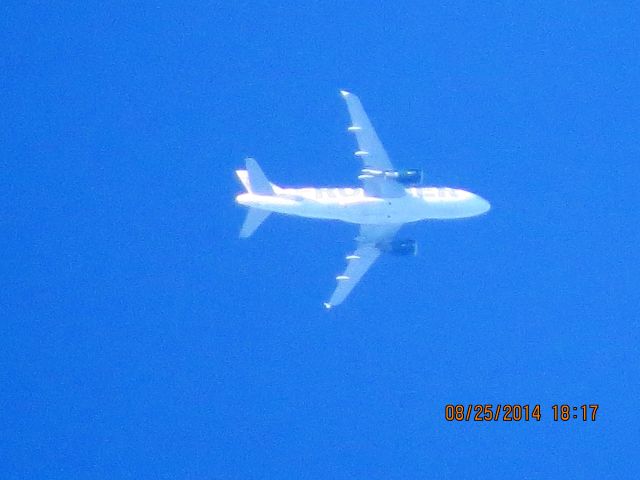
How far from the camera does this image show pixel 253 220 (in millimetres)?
45594

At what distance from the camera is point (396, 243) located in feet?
159

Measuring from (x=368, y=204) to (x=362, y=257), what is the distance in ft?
15.8

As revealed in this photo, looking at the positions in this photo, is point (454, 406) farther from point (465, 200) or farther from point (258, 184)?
point (258, 184)

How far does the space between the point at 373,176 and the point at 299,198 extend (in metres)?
3.68

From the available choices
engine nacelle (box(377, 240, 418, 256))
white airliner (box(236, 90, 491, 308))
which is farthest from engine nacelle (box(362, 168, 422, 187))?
engine nacelle (box(377, 240, 418, 256))

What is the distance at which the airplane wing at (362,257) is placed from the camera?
161 feet

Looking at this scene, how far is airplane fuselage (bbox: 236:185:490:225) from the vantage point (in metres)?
44.6

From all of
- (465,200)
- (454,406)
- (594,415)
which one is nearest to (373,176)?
(465,200)

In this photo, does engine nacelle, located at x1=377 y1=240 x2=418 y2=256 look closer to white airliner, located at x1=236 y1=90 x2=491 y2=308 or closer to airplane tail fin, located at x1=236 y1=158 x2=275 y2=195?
white airliner, located at x1=236 y1=90 x2=491 y2=308

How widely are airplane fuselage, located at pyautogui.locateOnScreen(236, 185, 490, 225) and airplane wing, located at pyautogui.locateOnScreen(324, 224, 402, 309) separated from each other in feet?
6.04

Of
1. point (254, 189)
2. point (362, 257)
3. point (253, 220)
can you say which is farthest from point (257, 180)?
point (362, 257)

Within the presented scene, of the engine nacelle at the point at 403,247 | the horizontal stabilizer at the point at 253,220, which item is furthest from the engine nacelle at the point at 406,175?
the horizontal stabilizer at the point at 253,220

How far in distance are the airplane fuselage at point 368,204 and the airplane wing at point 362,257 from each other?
6.04 feet

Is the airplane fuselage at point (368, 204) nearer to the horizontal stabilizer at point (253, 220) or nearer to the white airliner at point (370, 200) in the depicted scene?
the white airliner at point (370, 200)
